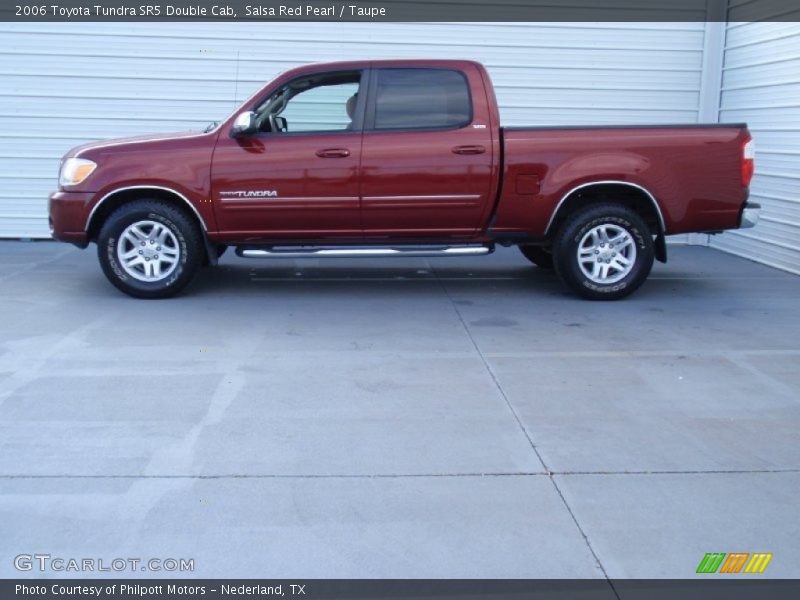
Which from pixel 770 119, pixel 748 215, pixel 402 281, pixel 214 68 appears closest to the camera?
pixel 748 215

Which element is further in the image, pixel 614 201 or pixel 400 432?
pixel 614 201

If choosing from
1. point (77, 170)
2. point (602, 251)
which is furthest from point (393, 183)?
point (77, 170)

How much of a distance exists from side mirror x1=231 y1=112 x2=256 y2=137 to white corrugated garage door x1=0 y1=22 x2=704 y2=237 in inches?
137

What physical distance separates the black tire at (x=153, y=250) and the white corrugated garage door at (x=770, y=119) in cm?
616

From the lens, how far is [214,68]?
1100cm

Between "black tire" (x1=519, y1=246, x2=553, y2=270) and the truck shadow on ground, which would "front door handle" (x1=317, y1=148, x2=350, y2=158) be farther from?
"black tire" (x1=519, y1=246, x2=553, y2=270)

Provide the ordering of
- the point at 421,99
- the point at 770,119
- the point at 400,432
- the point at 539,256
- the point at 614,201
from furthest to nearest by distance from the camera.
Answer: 1. the point at 770,119
2. the point at 539,256
3. the point at 614,201
4. the point at 421,99
5. the point at 400,432

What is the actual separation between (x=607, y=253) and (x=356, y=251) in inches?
86.3

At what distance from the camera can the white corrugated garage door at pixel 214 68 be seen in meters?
10.9

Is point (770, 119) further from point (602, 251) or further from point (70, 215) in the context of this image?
point (70, 215)

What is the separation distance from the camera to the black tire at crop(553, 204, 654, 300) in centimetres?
793

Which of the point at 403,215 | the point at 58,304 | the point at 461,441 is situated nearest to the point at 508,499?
the point at 461,441

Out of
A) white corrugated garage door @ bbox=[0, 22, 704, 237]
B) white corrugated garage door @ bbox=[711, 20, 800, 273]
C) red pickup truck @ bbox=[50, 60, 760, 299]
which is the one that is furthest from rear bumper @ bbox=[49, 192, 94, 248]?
white corrugated garage door @ bbox=[711, 20, 800, 273]

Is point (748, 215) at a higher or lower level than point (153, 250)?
higher
